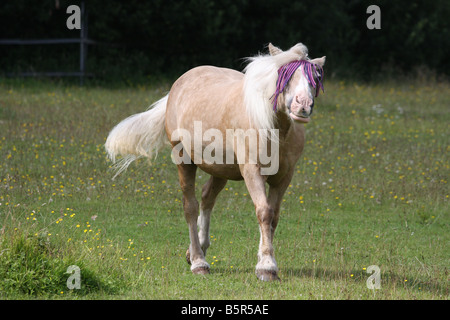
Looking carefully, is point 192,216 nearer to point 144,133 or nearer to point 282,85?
point 144,133

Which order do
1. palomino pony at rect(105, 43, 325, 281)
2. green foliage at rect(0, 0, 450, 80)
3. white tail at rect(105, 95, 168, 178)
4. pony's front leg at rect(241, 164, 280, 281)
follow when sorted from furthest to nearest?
green foliage at rect(0, 0, 450, 80)
white tail at rect(105, 95, 168, 178)
pony's front leg at rect(241, 164, 280, 281)
palomino pony at rect(105, 43, 325, 281)

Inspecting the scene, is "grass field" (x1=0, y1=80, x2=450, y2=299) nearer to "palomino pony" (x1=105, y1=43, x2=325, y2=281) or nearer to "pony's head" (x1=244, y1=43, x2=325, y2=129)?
"palomino pony" (x1=105, y1=43, x2=325, y2=281)

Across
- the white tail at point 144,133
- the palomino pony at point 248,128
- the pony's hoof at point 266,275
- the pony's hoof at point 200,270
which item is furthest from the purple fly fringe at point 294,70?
the white tail at point 144,133

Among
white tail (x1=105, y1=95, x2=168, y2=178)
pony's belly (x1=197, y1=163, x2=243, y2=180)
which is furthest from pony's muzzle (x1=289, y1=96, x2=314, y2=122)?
white tail (x1=105, y1=95, x2=168, y2=178)

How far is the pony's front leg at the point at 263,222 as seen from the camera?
20.9 feet

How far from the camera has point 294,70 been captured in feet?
20.2

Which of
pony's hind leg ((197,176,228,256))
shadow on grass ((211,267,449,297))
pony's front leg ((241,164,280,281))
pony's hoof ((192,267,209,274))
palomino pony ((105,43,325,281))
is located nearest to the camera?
palomino pony ((105,43,325,281))

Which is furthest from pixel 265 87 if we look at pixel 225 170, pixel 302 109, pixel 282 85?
pixel 225 170

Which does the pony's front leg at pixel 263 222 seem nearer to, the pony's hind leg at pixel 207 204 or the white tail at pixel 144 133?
the pony's hind leg at pixel 207 204

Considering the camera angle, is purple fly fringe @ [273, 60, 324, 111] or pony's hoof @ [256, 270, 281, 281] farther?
pony's hoof @ [256, 270, 281, 281]

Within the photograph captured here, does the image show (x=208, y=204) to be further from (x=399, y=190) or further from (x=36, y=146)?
(x=36, y=146)

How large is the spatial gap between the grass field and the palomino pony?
59 cm

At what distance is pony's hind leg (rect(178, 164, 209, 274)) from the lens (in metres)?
7.17
